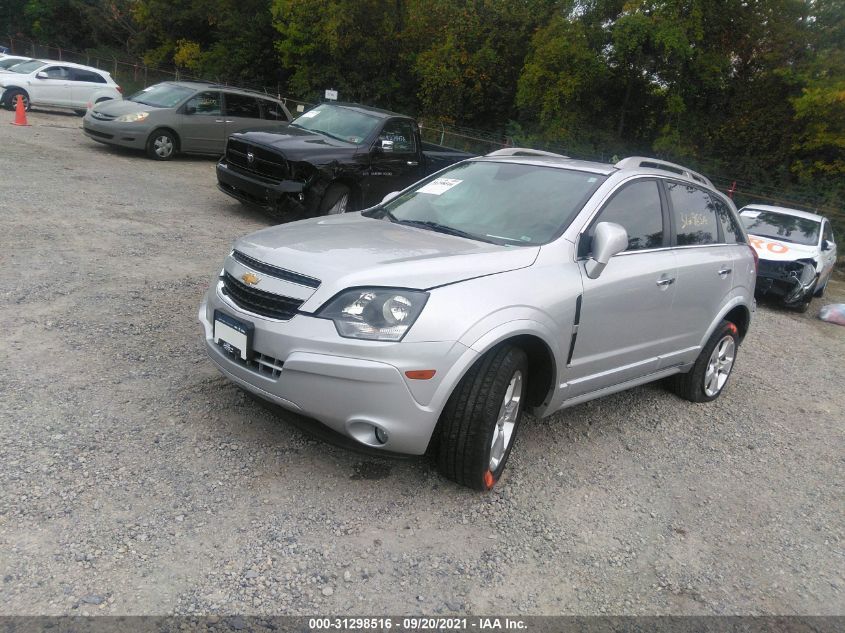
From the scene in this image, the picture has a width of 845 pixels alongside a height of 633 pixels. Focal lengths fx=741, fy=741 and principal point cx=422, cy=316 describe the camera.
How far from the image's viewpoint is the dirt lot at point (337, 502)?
10.0 feet

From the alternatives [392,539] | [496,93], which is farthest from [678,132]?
[392,539]

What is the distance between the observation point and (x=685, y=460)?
4898 millimetres

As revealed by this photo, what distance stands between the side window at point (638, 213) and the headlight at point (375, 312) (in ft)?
4.73

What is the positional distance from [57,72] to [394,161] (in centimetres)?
1354

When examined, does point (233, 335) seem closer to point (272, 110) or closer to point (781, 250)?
point (781, 250)

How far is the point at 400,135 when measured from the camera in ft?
37.7

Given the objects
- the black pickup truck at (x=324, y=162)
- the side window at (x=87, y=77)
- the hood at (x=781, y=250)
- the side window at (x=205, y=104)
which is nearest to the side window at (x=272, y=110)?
the side window at (x=205, y=104)

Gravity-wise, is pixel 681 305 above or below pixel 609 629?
above

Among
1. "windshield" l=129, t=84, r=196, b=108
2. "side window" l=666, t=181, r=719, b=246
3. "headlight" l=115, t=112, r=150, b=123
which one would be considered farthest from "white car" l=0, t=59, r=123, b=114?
"side window" l=666, t=181, r=719, b=246

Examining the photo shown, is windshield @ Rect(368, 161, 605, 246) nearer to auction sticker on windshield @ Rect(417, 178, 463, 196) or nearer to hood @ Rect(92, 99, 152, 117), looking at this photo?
auction sticker on windshield @ Rect(417, 178, 463, 196)

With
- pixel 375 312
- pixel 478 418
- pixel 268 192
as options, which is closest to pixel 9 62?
pixel 268 192

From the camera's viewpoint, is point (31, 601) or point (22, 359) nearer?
point (31, 601)

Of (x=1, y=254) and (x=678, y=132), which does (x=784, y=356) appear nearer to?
(x=1, y=254)

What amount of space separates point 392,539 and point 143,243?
5873mm
